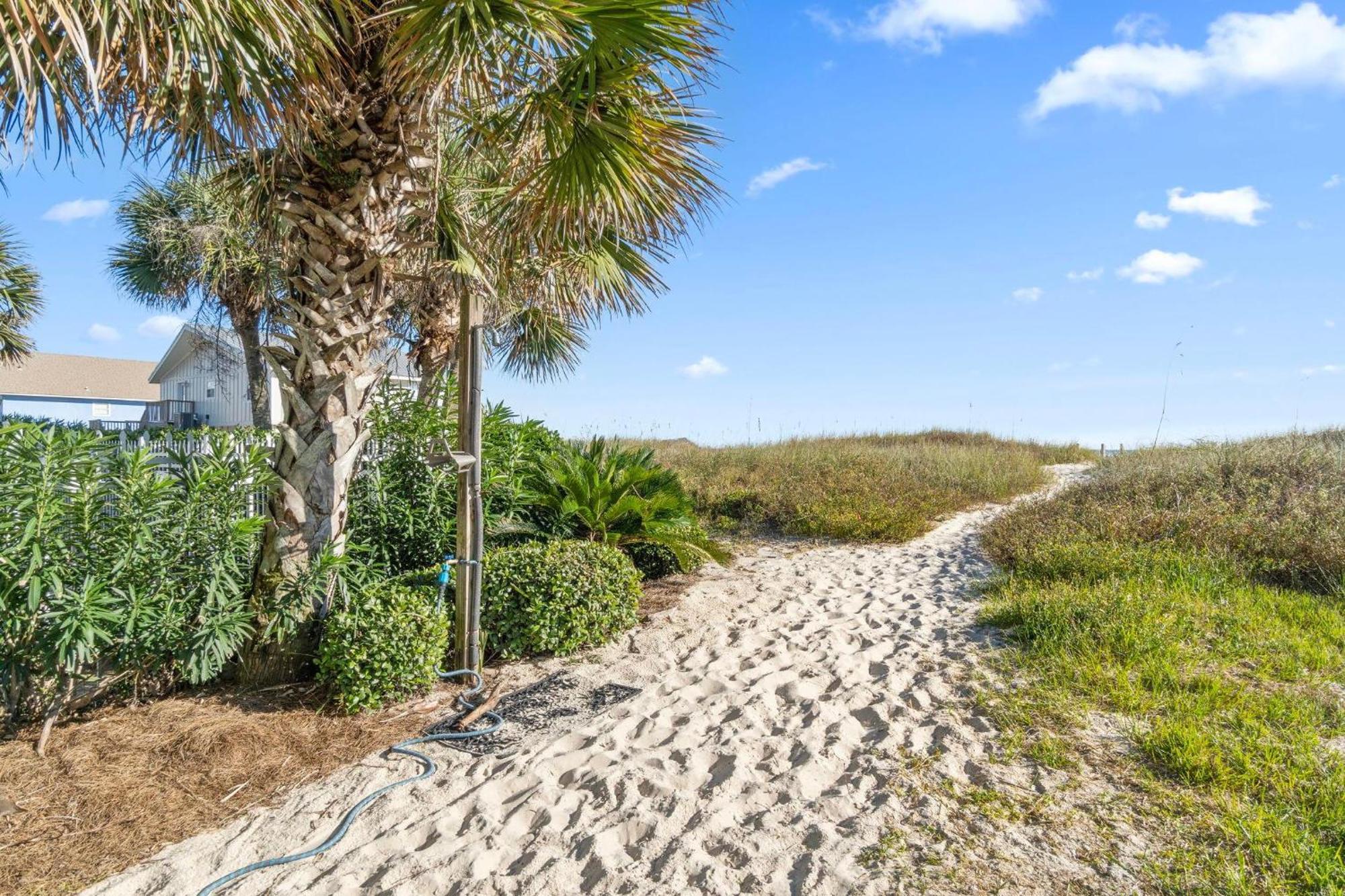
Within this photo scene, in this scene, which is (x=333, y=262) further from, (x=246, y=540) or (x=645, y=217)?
(x=645, y=217)

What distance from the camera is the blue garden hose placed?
10.4 feet

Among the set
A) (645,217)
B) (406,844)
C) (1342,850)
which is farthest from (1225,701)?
(645,217)

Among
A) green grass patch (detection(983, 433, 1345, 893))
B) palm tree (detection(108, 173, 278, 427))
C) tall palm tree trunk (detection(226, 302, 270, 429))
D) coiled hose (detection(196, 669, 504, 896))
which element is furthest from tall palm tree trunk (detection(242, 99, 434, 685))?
tall palm tree trunk (detection(226, 302, 270, 429))

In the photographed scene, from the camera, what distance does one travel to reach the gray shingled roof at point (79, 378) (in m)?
30.7

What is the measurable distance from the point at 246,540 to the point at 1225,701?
5.78m

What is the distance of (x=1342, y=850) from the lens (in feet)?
9.71

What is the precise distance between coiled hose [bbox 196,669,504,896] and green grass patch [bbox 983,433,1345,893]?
2969mm

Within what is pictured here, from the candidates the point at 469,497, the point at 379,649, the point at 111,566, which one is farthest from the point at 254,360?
the point at 379,649

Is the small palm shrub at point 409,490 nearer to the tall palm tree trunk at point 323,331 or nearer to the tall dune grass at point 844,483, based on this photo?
the tall palm tree trunk at point 323,331

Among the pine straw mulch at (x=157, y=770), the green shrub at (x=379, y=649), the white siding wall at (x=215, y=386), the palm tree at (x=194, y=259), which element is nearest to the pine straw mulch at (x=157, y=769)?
the pine straw mulch at (x=157, y=770)

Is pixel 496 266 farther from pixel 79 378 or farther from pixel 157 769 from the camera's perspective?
pixel 79 378

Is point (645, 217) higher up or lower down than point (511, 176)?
lower down

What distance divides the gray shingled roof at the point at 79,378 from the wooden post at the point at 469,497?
111 feet

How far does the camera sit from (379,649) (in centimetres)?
466
